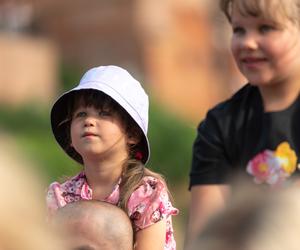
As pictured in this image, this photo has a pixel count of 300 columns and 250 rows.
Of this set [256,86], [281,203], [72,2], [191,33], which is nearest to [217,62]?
[191,33]

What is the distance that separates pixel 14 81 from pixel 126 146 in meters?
→ 16.9

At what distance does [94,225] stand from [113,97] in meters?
0.41

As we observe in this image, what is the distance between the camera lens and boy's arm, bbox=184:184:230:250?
3353 millimetres

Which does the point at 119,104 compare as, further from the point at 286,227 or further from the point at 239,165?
the point at 286,227

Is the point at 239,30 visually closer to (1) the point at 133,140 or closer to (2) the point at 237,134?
(2) the point at 237,134

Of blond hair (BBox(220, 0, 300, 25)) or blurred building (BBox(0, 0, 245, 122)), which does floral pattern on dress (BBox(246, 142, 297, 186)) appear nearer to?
blond hair (BBox(220, 0, 300, 25))

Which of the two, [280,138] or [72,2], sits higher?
[72,2]

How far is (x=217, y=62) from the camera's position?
72.1 feet

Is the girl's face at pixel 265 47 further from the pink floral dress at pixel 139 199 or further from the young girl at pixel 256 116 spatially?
the pink floral dress at pixel 139 199

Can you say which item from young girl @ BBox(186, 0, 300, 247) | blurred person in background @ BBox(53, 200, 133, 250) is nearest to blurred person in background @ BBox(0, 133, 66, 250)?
blurred person in background @ BBox(53, 200, 133, 250)

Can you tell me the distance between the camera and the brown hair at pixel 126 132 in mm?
2643

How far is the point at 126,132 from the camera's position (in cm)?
274

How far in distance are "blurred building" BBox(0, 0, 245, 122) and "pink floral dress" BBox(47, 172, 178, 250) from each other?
57.3 ft

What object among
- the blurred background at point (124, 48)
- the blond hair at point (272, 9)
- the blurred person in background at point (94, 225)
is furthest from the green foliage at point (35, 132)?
the blurred person in background at point (94, 225)
